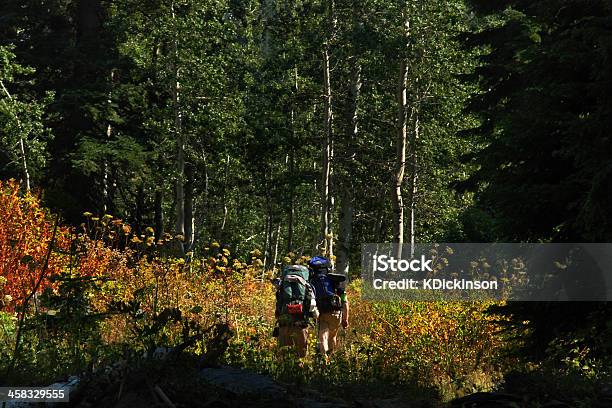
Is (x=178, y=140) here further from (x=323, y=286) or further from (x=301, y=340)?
(x=301, y=340)

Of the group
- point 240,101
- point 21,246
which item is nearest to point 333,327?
point 21,246

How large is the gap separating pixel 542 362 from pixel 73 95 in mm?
19146

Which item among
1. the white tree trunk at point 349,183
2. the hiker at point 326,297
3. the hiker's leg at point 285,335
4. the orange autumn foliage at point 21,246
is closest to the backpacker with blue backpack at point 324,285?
the hiker at point 326,297

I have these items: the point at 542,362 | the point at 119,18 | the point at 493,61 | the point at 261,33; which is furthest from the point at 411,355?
the point at 261,33

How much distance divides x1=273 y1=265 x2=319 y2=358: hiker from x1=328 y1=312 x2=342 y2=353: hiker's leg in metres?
0.66

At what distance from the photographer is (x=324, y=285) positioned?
36.2ft

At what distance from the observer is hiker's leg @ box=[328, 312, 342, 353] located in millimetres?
11008

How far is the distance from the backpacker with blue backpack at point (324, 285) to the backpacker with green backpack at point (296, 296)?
63cm

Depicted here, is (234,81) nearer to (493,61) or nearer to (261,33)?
(261,33)

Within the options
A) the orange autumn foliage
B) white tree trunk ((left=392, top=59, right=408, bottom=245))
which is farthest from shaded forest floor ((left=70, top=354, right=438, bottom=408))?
white tree trunk ((left=392, top=59, right=408, bottom=245))

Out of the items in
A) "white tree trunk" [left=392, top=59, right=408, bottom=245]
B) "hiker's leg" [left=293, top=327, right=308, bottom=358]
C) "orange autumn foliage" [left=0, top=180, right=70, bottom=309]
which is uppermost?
"white tree trunk" [left=392, top=59, right=408, bottom=245]

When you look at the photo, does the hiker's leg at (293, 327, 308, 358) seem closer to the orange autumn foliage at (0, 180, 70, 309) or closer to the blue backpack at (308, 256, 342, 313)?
the blue backpack at (308, 256, 342, 313)

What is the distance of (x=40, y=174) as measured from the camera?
2452 cm

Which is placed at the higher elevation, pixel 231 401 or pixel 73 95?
pixel 73 95
